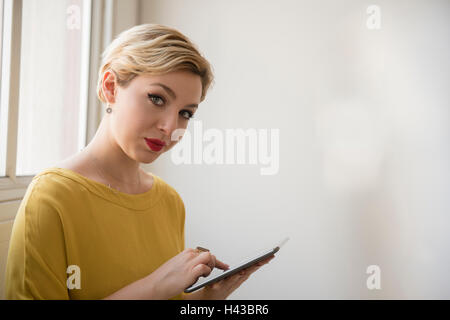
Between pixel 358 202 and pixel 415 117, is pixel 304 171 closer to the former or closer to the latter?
pixel 358 202

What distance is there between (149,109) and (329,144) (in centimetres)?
111

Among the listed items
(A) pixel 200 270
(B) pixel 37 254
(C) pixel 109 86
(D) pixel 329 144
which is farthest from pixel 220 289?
(D) pixel 329 144

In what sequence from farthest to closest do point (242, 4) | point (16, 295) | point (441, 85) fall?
1. point (242, 4)
2. point (441, 85)
3. point (16, 295)

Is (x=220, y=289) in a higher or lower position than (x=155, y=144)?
lower

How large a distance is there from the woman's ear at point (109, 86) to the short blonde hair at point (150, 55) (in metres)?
0.01

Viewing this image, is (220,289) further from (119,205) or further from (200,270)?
(119,205)

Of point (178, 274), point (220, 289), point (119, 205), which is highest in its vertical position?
point (119, 205)

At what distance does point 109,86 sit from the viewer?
0.77m

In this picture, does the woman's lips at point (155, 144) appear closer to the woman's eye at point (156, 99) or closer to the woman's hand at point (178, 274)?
the woman's eye at point (156, 99)

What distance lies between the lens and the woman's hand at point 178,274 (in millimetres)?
668

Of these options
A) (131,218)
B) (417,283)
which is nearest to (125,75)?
(131,218)

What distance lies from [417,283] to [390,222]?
11.9 inches

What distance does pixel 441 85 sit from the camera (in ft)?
5.06

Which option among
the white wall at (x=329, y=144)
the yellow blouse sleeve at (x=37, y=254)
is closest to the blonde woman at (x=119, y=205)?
the yellow blouse sleeve at (x=37, y=254)
